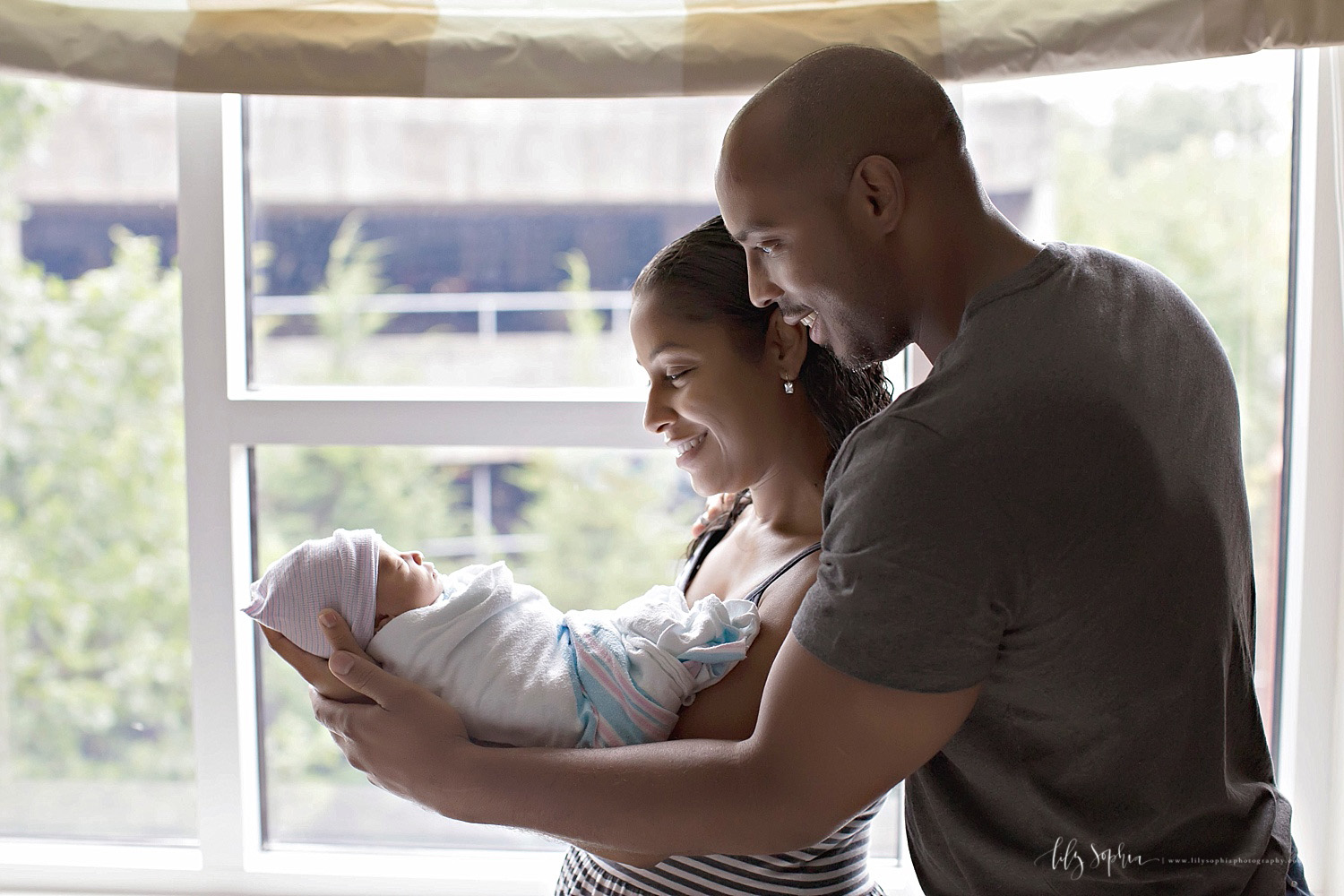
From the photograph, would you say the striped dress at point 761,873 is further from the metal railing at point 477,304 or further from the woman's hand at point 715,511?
the metal railing at point 477,304

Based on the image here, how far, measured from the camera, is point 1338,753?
1611 millimetres

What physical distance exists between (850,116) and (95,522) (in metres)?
1.71

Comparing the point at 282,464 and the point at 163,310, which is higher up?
the point at 163,310

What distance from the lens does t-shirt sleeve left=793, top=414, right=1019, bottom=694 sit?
88 centimetres

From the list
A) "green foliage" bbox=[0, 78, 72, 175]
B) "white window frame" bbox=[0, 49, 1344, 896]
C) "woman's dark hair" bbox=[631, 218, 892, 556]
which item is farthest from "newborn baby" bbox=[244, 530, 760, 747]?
"green foliage" bbox=[0, 78, 72, 175]

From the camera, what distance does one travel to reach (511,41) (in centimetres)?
153

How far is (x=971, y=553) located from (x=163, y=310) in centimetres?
166

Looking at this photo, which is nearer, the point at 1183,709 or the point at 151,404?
the point at 1183,709

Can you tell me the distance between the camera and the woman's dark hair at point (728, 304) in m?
1.34

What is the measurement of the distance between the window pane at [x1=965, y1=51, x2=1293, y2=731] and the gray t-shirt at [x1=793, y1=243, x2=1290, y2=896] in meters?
0.71

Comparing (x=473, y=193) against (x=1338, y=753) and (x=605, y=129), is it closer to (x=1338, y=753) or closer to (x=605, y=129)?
(x=605, y=129)

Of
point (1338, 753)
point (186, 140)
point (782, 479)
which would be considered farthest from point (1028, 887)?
point (186, 140)

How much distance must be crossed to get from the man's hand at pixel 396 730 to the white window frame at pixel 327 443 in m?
0.59

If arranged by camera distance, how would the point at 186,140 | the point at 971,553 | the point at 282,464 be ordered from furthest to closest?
the point at 282,464, the point at 186,140, the point at 971,553
